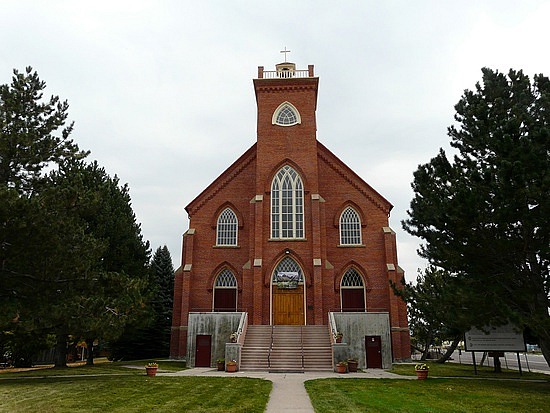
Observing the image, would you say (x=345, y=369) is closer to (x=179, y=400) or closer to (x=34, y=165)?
(x=179, y=400)

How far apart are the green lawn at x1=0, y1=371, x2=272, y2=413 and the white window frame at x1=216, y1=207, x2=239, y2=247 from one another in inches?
537

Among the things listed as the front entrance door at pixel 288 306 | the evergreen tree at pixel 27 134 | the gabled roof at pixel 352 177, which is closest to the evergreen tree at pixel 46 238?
the evergreen tree at pixel 27 134

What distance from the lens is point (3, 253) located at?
14.5m

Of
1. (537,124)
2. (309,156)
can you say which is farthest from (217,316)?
(537,124)

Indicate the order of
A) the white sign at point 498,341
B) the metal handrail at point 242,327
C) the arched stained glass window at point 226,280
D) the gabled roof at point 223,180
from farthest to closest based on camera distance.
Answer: the gabled roof at point 223,180
the arched stained glass window at point 226,280
the metal handrail at point 242,327
the white sign at point 498,341

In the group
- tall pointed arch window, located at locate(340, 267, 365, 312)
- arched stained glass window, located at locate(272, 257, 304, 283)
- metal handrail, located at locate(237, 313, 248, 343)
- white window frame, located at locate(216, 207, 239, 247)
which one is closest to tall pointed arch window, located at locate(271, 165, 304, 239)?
arched stained glass window, located at locate(272, 257, 304, 283)

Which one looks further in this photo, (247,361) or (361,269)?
(361,269)

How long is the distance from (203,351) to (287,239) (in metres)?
8.14

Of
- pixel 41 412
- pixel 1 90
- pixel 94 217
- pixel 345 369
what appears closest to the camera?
pixel 41 412

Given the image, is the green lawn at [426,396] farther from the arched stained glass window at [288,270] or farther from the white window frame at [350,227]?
the white window frame at [350,227]

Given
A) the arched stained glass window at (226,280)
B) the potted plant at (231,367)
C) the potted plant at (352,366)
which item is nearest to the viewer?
the potted plant at (231,367)

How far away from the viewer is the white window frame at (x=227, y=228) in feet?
96.6

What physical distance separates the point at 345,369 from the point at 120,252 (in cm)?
1447

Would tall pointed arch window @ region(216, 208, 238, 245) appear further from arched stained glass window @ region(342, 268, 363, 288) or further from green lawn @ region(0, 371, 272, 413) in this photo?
green lawn @ region(0, 371, 272, 413)
